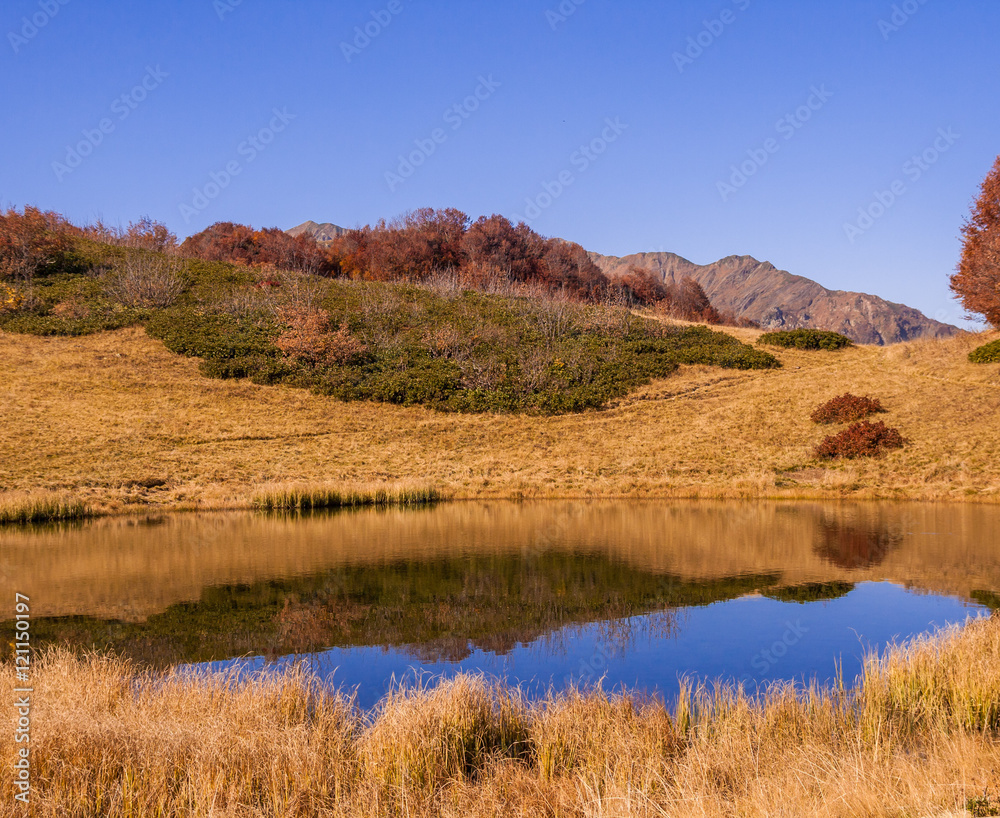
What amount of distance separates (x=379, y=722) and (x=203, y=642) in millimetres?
4851

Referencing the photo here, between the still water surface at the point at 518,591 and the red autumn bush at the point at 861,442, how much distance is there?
7.53 meters

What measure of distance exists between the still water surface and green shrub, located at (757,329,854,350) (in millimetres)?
29730

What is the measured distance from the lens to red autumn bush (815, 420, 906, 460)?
1108 inches

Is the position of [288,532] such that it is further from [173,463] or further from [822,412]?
[822,412]

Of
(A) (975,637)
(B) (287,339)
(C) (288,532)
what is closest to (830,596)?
(A) (975,637)

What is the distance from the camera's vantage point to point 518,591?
12.7 m

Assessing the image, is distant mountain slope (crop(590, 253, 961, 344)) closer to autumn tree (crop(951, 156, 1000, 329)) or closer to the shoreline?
autumn tree (crop(951, 156, 1000, 329))

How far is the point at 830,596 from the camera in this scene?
12195 millimetres

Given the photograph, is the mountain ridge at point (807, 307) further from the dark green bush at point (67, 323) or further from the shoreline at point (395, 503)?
the shoreline at point (395, 503)

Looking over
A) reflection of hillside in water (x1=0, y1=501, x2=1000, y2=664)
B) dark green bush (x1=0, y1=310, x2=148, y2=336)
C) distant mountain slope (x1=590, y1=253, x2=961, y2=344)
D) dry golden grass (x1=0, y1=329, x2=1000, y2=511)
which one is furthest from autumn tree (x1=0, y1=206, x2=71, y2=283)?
distant mountain slope (x1=590, y1=253, x2=961, y2=344)

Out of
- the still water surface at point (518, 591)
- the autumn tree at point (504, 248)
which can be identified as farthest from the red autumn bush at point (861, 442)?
the autumn tree at point (504, 248)

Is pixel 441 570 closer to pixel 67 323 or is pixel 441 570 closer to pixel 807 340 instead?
pixel 807 340

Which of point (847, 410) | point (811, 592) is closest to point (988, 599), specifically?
point (811, 592)

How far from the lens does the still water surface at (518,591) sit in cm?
917
